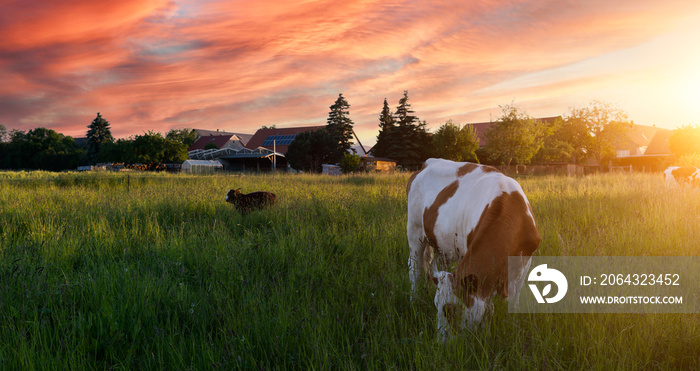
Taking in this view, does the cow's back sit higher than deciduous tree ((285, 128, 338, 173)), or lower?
lower

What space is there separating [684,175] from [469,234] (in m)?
16.0

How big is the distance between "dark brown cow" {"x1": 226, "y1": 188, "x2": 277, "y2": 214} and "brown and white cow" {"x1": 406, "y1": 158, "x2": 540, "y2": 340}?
16.9ft

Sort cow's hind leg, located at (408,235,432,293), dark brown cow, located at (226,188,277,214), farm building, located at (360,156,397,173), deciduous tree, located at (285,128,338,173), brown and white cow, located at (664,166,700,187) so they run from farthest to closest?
farm building, located at (360,156,397,173) < deciduous tree, located at (285,128,338,173) < brown and white cow, located at (664,166,700,187) < dark brown cow, located at (226,188,277,214) < cow's hind leg, located at (408,235,432,293)

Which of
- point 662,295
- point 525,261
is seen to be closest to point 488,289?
point 525,261

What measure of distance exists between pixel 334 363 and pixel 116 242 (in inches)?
183

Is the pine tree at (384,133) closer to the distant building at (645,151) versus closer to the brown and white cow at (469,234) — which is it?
the distant building at (645,151)

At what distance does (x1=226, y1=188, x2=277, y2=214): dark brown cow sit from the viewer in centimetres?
865

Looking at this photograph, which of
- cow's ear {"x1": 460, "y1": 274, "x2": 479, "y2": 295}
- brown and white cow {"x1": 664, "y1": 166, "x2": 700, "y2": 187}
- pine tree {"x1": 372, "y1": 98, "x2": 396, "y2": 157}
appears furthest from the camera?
pine tree {"x1": 372, "y1": 98, "x2": 396, "y2": 157}

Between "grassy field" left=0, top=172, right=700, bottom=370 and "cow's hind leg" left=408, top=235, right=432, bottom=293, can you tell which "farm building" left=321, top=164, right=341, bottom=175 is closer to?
"grassy field" left=0, top=172, right=700, bottom=370

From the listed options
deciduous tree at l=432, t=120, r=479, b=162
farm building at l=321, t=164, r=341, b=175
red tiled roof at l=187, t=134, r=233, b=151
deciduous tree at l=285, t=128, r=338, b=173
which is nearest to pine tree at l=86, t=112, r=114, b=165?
red tiled roof at l=187, t=134, r=233, b=151

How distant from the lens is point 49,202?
9.08 m

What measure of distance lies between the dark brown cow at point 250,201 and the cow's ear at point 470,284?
22.0ft

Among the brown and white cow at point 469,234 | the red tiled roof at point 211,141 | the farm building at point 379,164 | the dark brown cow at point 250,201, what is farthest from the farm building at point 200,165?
the brown and white cow at point 469,234

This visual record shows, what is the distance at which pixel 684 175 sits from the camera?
13.8 meters
